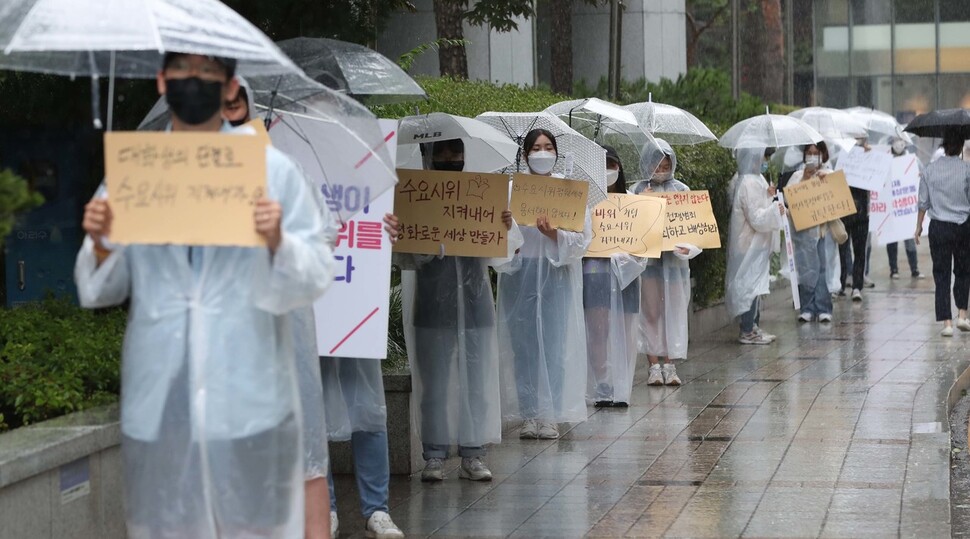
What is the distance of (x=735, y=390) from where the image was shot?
458 inches

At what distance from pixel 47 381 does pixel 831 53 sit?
3871 centimetres

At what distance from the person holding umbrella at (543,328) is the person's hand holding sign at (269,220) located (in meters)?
5.04

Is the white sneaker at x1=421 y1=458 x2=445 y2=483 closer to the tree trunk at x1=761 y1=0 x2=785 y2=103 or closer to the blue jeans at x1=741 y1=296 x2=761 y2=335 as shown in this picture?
the blue jeans at x1=741 y1=296 x2=761 y2=335

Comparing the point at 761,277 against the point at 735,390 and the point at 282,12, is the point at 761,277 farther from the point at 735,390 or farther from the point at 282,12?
the point at 282,12

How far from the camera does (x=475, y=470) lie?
8133 millimetres

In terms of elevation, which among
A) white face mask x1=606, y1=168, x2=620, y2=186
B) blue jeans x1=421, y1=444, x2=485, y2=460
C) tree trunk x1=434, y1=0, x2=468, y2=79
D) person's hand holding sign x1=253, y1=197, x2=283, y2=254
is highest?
tree trunk x1=434, y1=0, x2=468, y2=79

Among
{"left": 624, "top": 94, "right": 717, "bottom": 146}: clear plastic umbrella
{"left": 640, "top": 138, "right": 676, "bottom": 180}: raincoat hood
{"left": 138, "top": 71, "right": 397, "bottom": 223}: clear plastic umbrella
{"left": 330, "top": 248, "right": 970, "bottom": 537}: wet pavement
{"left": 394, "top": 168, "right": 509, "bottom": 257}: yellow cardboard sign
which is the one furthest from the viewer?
{"left": 624, "top": 94, "right": 717, "bottom": 146}: clear plastic umbrella

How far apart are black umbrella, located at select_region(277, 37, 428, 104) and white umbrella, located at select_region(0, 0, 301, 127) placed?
6.82 ft

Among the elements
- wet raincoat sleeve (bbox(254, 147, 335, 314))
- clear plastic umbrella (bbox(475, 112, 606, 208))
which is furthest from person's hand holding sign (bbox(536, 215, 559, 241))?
wet raincoat sleeve (bbox(254, 147, 335, 314))

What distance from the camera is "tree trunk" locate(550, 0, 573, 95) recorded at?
22.0m

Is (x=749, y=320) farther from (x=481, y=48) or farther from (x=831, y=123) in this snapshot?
(x=481, y=48)

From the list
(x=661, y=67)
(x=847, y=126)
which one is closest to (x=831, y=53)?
(x=661, y=67)

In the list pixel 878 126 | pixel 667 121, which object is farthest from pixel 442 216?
pixel 878 126

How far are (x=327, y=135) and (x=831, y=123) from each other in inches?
561
